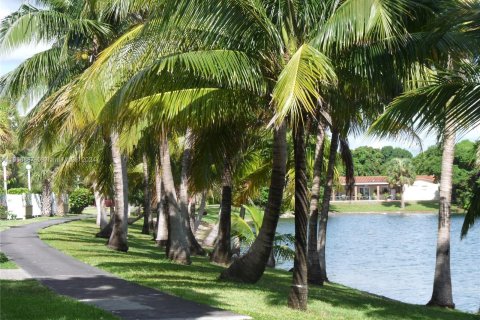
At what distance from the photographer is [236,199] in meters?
28.1

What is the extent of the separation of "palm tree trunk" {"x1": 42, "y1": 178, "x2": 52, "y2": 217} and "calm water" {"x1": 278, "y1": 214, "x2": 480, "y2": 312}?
781 inches

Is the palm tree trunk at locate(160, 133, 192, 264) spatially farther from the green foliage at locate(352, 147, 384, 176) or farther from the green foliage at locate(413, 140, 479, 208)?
the green foliage at locate(352, 147, 384, 176)

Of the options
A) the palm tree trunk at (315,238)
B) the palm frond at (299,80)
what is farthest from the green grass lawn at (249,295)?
the palm frond at (299,80)

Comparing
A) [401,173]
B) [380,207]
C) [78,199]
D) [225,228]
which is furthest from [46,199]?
[401,173]

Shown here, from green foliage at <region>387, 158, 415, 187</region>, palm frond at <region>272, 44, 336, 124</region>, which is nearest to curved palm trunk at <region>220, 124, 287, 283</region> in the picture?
palm frond at <region>272, 44, 336, 124</region>

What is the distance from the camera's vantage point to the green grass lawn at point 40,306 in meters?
10.1

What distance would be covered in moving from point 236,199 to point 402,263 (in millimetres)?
9432

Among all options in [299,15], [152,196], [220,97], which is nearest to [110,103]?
[220,97]

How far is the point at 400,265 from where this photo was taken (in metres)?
32.8

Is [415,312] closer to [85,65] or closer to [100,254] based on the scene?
[100,254]

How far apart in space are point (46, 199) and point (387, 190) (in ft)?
206

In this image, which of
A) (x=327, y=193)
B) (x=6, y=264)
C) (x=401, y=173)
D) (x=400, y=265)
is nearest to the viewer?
(x=6, y=264)

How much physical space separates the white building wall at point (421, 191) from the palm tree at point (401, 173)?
330cm

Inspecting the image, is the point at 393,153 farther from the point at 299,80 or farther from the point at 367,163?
the point at 299,80
